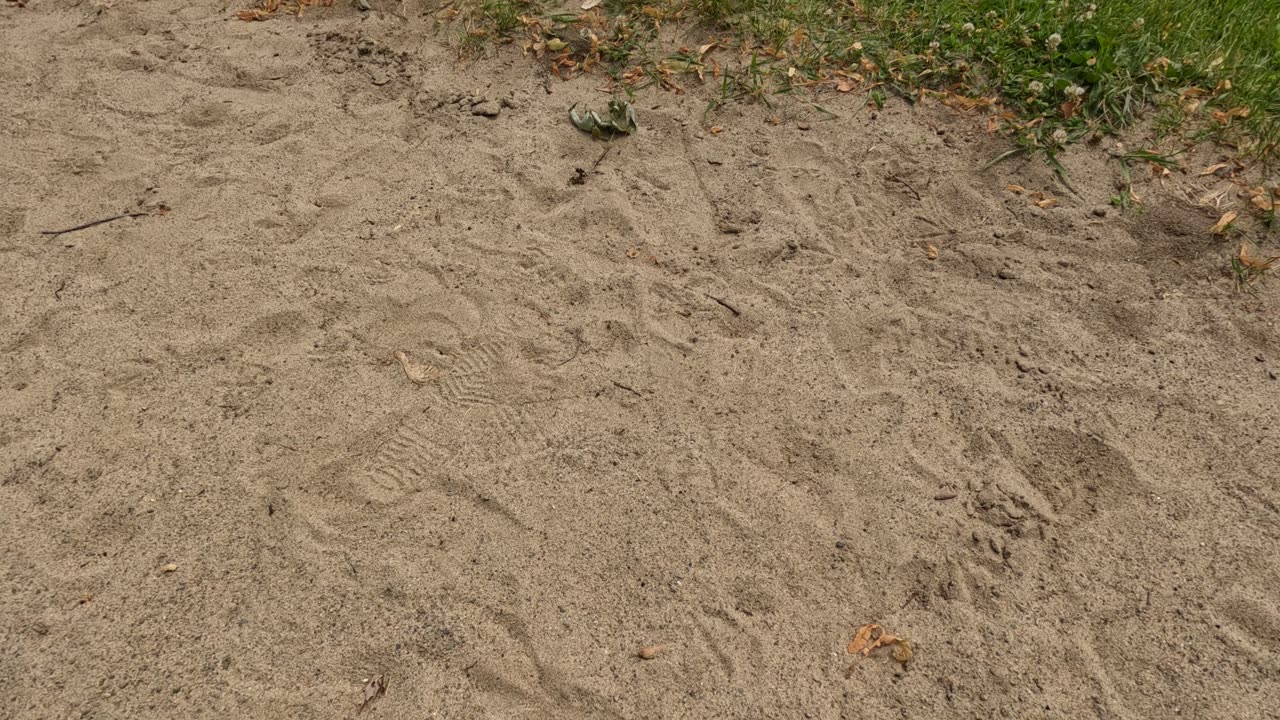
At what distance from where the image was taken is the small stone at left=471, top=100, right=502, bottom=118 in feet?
11.9

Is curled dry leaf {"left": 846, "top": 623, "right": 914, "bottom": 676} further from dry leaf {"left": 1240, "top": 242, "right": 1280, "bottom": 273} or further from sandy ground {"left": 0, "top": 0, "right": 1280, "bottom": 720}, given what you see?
dry leaf {"left": 1240, "top": 242, "right": 1280, "bottom": 273}

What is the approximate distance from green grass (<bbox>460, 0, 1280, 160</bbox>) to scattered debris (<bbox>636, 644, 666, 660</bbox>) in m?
2.51

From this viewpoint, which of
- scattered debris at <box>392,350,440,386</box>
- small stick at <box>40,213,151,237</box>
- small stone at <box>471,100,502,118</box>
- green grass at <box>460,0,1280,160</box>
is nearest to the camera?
scattered debris at <box>392,350,440,386</box>

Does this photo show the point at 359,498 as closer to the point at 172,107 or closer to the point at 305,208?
the point at 305,208

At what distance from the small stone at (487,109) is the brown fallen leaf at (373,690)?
2.47 meters

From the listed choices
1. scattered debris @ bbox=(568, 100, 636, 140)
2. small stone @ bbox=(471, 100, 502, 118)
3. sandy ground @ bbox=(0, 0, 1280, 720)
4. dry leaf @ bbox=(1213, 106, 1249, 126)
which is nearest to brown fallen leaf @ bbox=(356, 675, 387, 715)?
sandy ground @ bbox=(0, 0, 1280, 720)

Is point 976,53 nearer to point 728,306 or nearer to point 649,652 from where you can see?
point 728,306

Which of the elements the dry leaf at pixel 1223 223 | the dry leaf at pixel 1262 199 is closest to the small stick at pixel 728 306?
the dry leaf at pixel 1223 223

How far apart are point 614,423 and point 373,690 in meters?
0.98

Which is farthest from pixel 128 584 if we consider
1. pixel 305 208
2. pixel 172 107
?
pixel 172 107

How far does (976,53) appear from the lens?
3625 millimetres

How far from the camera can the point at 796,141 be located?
344 centimetres

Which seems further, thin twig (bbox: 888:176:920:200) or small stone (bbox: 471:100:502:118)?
small stone (bbox: 471:100:502:118)

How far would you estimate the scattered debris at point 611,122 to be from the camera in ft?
11.4
